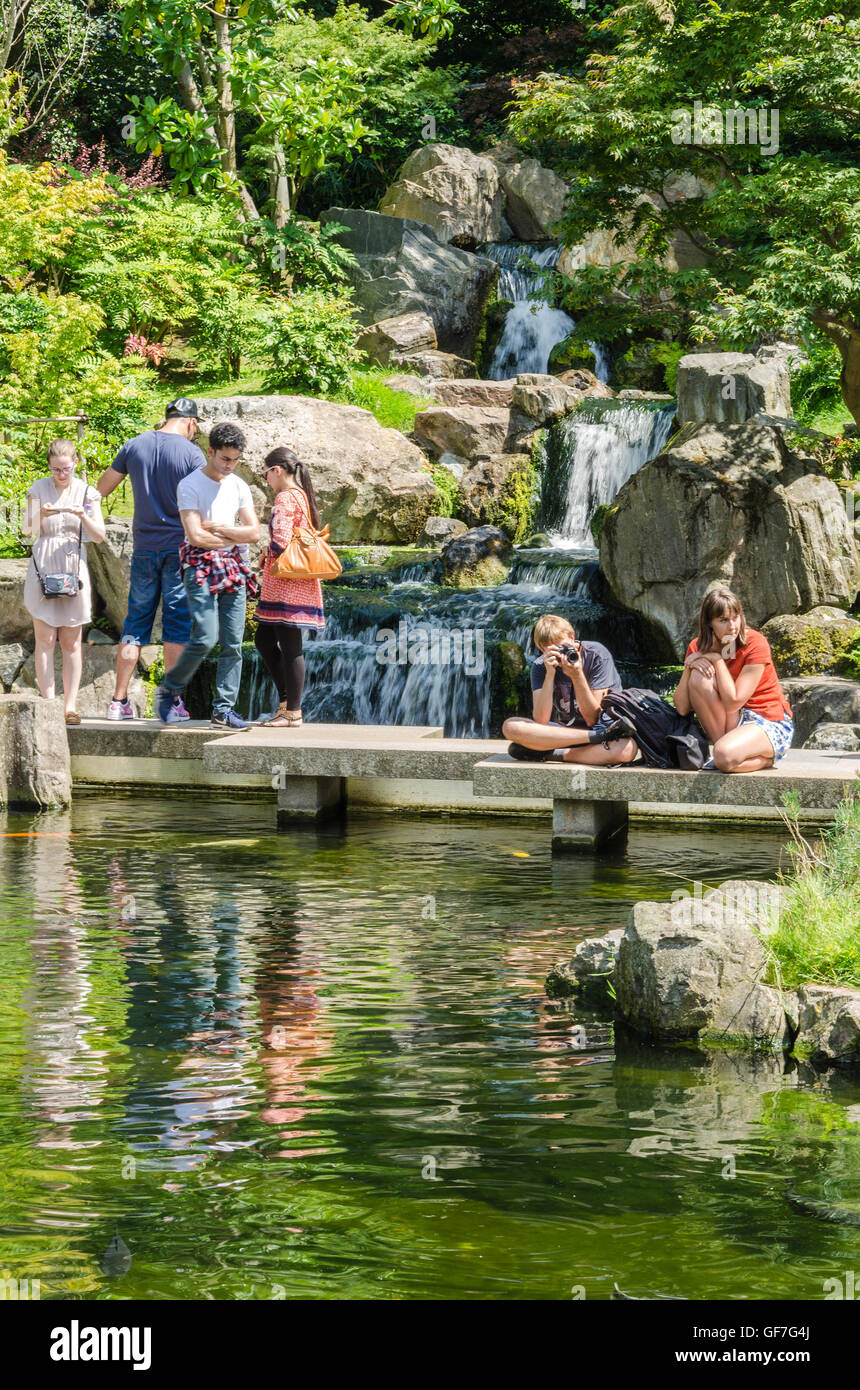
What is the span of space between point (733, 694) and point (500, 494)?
9.19m

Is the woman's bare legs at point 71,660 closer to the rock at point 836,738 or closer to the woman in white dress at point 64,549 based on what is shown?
the woman in white dress at point 64,549

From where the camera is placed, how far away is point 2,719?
10.4m

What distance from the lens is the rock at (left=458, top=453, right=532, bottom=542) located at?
17516mm

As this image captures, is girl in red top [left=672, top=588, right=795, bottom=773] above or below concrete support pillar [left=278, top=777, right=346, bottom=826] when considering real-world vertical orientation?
above

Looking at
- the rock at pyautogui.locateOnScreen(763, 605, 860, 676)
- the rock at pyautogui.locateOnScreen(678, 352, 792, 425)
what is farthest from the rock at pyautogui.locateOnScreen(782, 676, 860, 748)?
the rock at pyautogui.locateOnScreen(678, 352, 792, 425)

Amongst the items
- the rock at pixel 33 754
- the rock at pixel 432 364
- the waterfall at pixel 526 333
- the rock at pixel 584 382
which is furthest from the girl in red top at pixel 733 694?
the waterfall at pixel 526 333

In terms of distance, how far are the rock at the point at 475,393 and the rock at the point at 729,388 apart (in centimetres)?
492

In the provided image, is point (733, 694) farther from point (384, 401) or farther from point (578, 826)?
point (384, 401)

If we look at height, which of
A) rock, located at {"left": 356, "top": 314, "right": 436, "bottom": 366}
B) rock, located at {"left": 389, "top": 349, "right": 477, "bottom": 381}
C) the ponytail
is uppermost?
rock, located at {"left": 356, "top": 314, "right": 436, "bottom": 366}

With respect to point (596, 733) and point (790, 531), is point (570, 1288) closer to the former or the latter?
point (596, 733)

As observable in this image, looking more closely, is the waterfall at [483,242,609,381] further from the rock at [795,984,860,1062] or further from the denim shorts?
the rock at [795,984,860,1062]

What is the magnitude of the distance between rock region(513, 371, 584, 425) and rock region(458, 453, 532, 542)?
1300mm

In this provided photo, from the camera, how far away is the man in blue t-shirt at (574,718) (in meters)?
9.07
